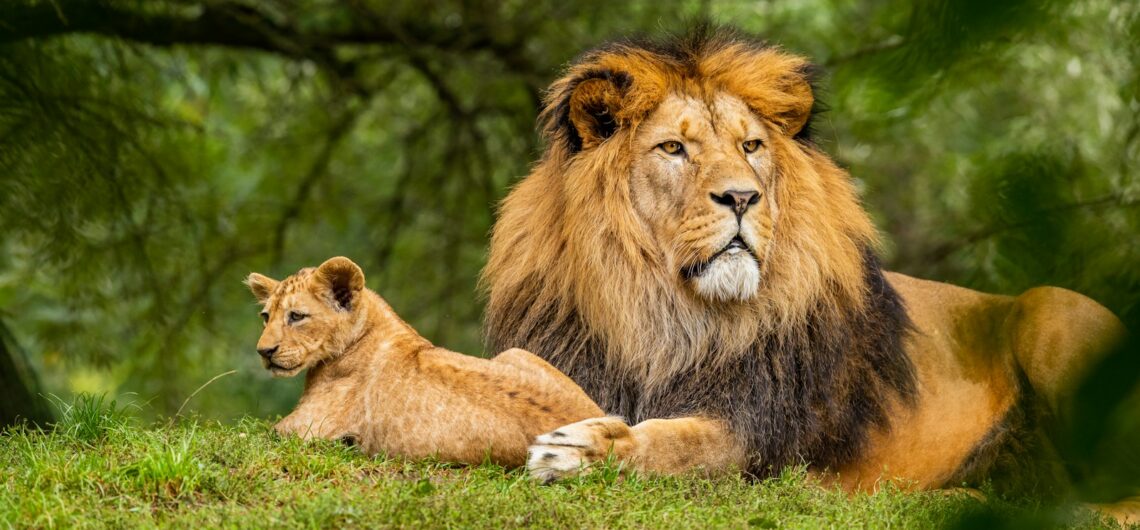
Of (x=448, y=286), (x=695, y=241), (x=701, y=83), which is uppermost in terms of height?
(x=701, y=83)

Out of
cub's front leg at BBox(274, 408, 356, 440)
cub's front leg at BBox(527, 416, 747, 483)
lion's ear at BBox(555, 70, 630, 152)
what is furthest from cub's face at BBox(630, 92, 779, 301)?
cub's front leg at BBox(274, 408, 356, 440)

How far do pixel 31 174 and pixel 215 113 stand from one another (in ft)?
24.5

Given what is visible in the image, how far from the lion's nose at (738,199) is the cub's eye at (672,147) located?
31cm

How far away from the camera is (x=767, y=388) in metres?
4.76

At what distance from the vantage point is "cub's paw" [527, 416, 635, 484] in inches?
160

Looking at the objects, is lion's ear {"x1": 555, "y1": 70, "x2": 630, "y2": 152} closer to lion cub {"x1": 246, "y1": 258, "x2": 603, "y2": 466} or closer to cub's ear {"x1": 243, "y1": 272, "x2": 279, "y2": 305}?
lion cub {"x1": 246, "y1": 258, "x2": 603, "y2": 466}

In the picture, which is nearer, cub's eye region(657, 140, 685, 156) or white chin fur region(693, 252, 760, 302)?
white chin fur region(693, 252, 760, 302)

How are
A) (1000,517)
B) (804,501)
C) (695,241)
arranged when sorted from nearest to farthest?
(1000,517) < (804,501) < (695,241)

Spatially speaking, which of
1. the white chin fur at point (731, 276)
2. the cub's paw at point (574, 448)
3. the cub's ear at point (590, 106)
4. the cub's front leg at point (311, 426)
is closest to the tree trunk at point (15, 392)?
the cub's front leg at point (311, 426)

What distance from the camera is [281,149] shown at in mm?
10641

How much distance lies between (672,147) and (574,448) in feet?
4.16

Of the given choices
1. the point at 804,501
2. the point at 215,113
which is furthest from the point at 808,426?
the point at 215,113

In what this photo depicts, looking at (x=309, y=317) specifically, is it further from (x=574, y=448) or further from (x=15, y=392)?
(x=15, y=392)

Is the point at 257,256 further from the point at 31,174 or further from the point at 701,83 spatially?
the point at 701,83
